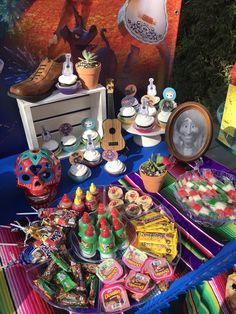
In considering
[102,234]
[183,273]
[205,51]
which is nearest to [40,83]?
[102,234]

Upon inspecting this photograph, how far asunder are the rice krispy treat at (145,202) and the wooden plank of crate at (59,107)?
68cm

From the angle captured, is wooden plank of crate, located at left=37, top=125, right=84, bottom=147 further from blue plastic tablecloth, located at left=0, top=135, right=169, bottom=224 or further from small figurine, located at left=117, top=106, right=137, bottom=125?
small figurine, located at left=117, top=106, right=137, bottom=125

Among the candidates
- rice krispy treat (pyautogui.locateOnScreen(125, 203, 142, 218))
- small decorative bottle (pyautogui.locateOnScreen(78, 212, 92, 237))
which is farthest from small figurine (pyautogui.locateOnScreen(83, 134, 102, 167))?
small decorative bottle (pyautogui.locateOnScreen(78, 212, 92, 237))

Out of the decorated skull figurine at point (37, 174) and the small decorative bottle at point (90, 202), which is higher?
the decorated skull figurine at point (37, 174)

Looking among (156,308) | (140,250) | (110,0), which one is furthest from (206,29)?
(156,308)

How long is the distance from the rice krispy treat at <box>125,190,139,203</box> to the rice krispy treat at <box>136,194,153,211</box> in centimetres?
2

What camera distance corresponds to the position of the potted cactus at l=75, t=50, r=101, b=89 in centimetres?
145

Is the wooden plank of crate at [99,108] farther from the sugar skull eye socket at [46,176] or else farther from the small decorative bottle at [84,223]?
the small decorative bottle at [84,223]

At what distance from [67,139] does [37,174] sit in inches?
15.7

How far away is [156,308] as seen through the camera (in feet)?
2.54

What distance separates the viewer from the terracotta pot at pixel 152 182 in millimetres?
1315

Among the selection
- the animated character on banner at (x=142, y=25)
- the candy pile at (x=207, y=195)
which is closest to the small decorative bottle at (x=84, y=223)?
the candy pile at (x=207, y=195)

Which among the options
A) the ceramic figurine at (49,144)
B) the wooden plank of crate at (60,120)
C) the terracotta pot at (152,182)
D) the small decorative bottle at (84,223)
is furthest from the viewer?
the wooden plank of crate at (60,120)

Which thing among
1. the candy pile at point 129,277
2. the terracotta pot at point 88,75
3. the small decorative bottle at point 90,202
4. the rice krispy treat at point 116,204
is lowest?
the rice krispy treat at point 116,204
